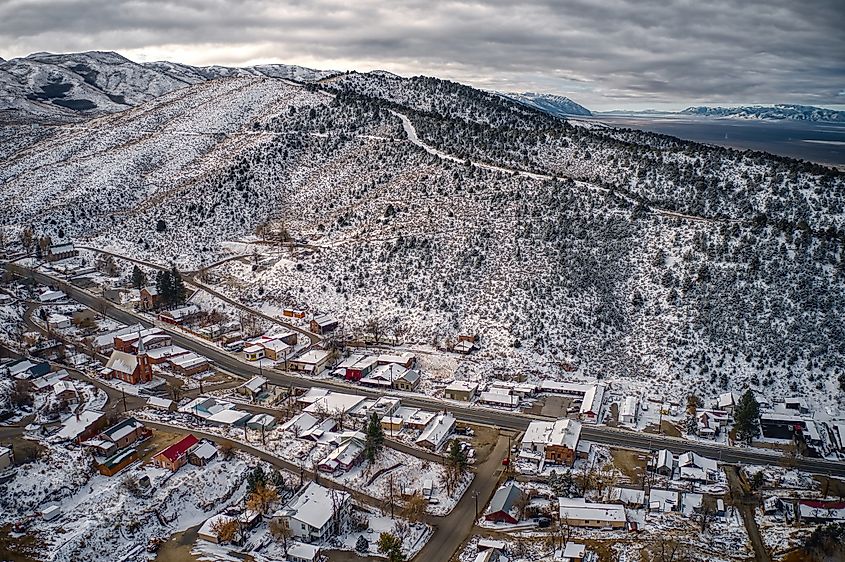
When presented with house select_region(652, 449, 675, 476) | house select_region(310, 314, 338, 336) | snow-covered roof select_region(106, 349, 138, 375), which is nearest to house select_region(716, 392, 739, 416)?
house select_region(652, 449, 675, 476)

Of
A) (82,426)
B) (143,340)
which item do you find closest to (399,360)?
(143,340)

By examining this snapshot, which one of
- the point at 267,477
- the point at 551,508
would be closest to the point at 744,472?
the point at 551,508

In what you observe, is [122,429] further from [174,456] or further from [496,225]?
[496,225]

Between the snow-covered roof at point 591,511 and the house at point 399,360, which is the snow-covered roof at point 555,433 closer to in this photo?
the snow-covered roof at point 591,511

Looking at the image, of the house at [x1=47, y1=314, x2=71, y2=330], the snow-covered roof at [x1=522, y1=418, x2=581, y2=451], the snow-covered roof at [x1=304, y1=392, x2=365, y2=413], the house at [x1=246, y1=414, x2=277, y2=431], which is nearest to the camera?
the snow-covered roof at [x1=522, y1=418, x2=581, y2=451]

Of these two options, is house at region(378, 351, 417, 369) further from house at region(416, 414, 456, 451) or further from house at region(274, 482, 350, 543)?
house at region(274, 482, 350, 543)
